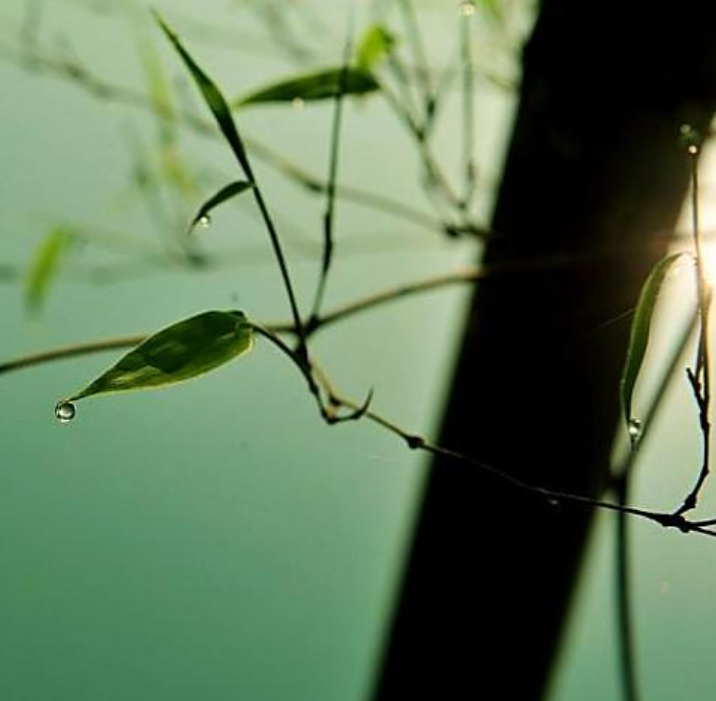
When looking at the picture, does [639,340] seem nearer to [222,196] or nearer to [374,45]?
[222,196]

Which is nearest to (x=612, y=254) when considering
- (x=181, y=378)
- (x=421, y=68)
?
(x=421, y=68)

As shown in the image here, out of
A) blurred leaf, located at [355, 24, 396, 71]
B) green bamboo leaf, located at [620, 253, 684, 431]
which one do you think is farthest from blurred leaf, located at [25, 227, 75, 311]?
green bamboo leaf, located at [620, 253, 684, 431]

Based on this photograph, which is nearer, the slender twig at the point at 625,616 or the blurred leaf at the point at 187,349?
the blurred leaf at the point at 187,349

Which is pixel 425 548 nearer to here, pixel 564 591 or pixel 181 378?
pixel 564 591

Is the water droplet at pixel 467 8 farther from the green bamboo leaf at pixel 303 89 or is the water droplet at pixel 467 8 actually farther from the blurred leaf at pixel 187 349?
the blurred leaf at pixel 187 349

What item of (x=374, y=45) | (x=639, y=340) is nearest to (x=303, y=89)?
(x=374, y=45)

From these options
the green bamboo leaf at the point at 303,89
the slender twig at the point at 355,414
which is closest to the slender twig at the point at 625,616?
the slender twig at the point at 355,414
